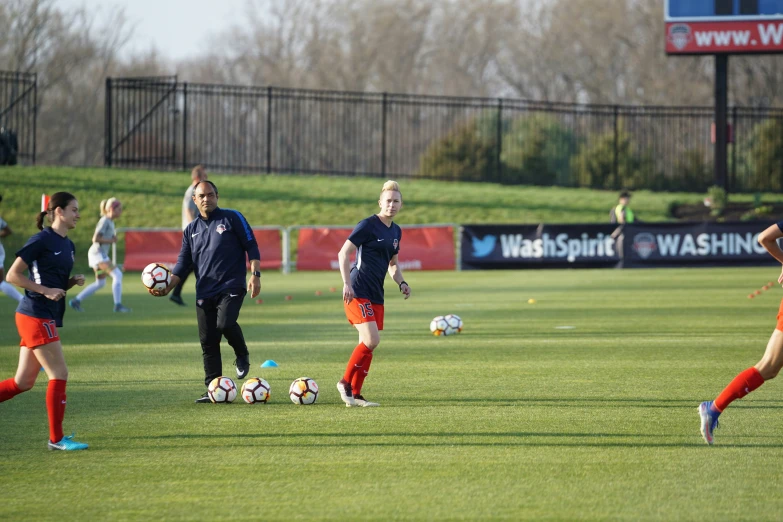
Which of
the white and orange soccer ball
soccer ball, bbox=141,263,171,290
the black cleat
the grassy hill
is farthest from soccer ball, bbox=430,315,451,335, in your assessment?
the grassy hill

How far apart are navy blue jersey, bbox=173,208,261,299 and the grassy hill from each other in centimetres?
2197

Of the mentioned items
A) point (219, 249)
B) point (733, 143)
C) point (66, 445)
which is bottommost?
point (66, 445)

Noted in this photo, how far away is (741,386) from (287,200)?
2827 centimetres

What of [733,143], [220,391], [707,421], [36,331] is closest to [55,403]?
[36,331]

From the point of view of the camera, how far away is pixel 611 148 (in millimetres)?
40500

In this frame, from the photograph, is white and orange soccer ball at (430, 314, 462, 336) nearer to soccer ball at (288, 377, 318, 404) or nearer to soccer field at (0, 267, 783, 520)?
soccer field at (0, 267, 783, 520)

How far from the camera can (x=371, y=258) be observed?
31.3 ft

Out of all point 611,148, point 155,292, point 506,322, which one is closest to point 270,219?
point 611,148

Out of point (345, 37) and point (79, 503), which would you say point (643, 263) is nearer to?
point (79, 503)

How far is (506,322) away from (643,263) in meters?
13.5

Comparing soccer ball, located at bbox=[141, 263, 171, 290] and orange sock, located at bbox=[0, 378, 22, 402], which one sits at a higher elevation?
soccer ball, located at bbox=[141, 263, 171, 290]

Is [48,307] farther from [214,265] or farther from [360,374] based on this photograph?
[360,374]

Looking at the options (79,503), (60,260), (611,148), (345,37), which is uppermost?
(345,37)

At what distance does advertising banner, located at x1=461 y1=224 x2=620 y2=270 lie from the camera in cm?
2909
